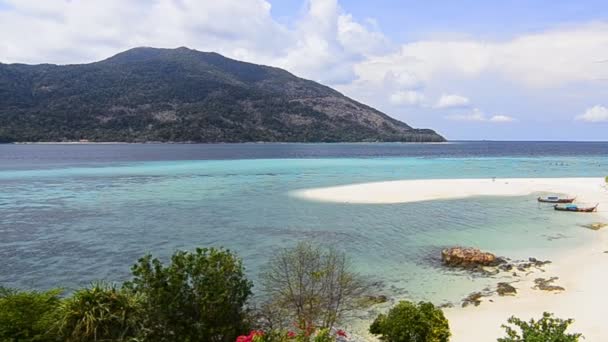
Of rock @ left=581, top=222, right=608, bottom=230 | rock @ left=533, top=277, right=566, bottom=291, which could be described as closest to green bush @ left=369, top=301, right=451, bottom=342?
rock @ left=533, top=277, right=566, bottom=291

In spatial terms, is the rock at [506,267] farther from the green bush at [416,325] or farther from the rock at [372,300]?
the green bush at [416,325]

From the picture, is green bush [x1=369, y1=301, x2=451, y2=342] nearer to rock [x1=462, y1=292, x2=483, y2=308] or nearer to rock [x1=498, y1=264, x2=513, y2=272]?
rock [x1=462, y1=292, x2=483, y2=308]

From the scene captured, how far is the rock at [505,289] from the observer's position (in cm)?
2036

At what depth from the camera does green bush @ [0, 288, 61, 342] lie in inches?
402

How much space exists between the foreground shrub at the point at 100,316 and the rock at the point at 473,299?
13783 millimetres

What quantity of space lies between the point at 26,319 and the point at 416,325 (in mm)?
10230

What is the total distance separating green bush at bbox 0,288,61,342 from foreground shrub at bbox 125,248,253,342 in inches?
75.8

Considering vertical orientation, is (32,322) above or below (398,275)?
above

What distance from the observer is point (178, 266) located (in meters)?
12.1

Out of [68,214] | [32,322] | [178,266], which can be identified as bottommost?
[68,214]

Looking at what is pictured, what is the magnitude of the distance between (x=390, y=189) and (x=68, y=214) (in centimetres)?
3570

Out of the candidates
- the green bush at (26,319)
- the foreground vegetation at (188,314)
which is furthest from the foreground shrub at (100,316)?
the green bush at (26,319)

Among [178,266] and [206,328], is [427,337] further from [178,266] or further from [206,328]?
[178,266]

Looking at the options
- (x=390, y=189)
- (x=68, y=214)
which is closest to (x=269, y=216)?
(x=68, y=214)
